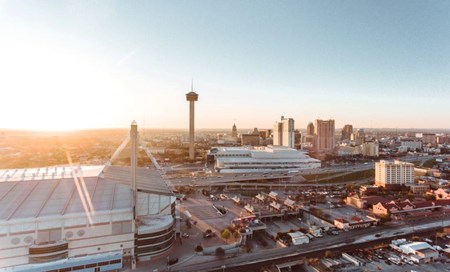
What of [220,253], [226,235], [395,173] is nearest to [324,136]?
[395,173]

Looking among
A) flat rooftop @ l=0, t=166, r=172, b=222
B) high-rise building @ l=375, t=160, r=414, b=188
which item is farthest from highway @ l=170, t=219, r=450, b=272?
high-rise building @ l=375, t=160, r=414, b=188

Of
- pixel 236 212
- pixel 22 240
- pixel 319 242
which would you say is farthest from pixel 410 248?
pixel 22 240

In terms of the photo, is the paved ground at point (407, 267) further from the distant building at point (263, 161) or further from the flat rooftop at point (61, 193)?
the distant building at point (263, 161)

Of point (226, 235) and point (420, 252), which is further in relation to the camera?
point (226, 235)

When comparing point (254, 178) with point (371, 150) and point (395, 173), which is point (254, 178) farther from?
point (371, 150)

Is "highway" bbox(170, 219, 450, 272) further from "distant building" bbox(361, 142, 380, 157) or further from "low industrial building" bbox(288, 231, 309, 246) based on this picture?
"distant building" bbox(361, 142, 380, 157)

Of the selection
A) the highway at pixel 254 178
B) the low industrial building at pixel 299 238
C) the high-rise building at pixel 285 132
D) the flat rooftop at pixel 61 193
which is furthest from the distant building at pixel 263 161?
the flat rooftop at pixel 61 193
